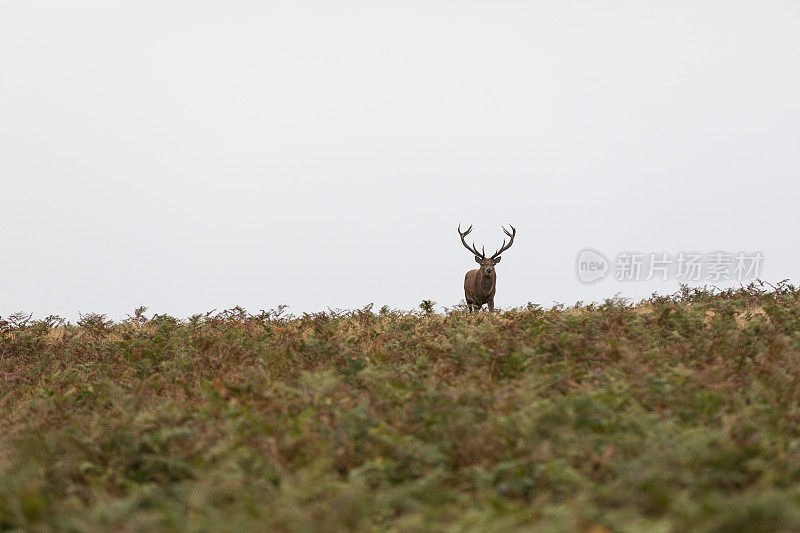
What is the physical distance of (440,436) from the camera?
5414mm

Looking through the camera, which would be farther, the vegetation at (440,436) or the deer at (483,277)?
the deer at (483,277)

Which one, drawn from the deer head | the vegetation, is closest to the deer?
the deer head

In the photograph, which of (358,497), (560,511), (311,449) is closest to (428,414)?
(311,449)

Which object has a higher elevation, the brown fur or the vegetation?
the brown fur

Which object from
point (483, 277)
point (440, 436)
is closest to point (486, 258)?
point (483, 277)

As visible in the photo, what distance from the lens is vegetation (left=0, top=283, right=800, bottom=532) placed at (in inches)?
156

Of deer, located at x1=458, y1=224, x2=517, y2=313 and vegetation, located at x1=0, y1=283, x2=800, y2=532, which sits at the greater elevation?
deer, located at x1=458, y1=224, x2=517, y2=313

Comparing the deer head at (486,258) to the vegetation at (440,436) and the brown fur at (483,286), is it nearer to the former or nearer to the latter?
the brown fur at (483,286)

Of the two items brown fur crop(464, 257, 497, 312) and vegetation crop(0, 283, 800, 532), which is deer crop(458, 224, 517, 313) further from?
vegetation crop(0, 283, 800, 532)

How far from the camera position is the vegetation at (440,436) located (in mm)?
3959

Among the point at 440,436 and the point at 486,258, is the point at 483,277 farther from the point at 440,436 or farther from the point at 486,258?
the point at 440,436

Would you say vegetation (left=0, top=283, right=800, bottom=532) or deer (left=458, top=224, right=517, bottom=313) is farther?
deer (left=458, top=224, right=517, bottom=313)

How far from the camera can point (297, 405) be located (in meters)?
6.33

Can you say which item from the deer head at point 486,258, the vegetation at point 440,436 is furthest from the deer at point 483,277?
the vegetation at point 440,436
